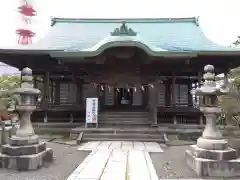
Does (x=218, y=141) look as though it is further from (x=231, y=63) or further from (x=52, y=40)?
(x=52, y=40)

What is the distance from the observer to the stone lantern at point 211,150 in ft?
21.6

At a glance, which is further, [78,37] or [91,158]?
[78,37]

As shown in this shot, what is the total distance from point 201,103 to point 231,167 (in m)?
1.76

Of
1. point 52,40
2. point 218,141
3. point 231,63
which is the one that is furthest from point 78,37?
point 218,141

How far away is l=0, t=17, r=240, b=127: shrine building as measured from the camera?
13305mm

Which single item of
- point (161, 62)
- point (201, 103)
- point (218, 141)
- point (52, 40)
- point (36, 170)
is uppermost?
point (52, 40)

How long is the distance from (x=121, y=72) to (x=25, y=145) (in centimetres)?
848

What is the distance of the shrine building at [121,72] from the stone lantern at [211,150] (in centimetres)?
570

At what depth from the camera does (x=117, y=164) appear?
7375 mm

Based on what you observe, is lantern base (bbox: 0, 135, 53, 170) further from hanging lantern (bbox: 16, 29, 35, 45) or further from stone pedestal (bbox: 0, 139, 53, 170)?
hanging lantern (bbox: 16, 29, 35, 45)

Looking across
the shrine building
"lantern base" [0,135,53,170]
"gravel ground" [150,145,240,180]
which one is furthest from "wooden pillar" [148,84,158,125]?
"lantern base" [0,135,53,170]

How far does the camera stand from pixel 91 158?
817 centimetres

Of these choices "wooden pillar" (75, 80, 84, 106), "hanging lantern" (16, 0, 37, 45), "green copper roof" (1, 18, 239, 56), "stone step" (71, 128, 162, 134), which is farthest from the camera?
"hanging lantern" (16, 0, 37, 45)

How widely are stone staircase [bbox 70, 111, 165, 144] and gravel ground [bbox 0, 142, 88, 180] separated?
2517 millimetres
